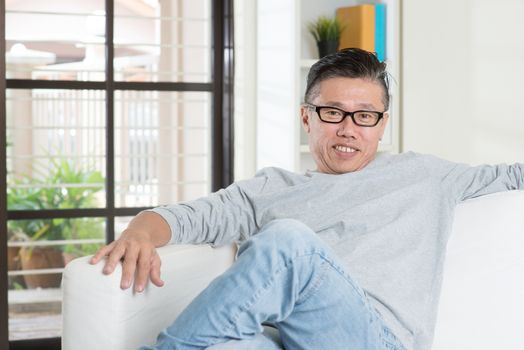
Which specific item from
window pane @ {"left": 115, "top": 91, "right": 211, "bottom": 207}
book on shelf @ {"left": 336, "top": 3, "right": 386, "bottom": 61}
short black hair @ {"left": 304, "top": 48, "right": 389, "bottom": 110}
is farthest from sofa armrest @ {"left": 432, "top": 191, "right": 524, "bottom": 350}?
window pane @ {"left": 115, "top": 91, "right": 211, "bottom": 207}

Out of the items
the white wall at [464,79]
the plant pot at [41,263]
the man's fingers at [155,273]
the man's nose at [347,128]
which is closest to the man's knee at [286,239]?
the man's fingers at [155,273]

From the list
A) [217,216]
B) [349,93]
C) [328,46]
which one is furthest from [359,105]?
[328,46]

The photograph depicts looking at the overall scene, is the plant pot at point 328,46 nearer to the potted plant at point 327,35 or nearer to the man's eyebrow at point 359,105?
the potted plant at point 327,35

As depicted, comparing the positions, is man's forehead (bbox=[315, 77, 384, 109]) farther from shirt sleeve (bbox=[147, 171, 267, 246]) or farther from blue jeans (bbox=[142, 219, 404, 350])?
blue jeans (bbox=[142, 219, 404, 350])

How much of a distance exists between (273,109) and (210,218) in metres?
1.25

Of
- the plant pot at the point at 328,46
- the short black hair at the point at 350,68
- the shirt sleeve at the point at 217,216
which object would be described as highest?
the plant pot at the point at 328,46

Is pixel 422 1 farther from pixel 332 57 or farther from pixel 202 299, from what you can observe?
pixel 202 299

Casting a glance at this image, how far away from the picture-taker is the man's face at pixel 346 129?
2.13 m

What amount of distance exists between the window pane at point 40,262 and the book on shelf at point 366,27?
134cm

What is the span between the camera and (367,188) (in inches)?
83.2

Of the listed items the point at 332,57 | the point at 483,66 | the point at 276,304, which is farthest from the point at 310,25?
the point at 276,304

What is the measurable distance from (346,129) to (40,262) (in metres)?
2.00

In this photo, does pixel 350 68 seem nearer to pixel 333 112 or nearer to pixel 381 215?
pixel 333 112

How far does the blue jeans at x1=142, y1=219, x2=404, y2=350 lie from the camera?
158cm
